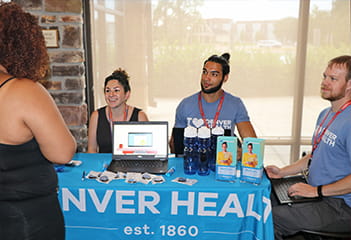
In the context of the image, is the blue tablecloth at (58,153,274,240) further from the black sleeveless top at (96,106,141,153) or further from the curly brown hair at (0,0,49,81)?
the curly brown hair at (0,0,49,81)

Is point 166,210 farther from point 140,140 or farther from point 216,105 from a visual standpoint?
point 216,105

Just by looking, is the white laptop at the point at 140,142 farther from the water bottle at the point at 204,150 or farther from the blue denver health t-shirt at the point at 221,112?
the blue denver health t-shirt at the point at 221,112

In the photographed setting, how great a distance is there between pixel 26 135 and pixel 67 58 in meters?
2.00

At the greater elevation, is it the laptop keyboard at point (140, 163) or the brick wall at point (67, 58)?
the brick wall at point (67, 58)

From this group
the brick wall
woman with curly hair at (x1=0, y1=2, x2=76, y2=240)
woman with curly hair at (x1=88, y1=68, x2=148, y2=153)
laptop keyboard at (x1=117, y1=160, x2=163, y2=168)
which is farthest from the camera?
the brick wall

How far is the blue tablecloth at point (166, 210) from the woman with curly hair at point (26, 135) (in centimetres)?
49

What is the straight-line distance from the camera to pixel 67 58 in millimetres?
2967

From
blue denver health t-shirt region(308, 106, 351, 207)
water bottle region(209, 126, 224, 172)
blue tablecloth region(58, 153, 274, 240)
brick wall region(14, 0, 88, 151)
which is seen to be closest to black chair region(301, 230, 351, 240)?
blue denver health t-shirt region(308, 106, 351, 207)

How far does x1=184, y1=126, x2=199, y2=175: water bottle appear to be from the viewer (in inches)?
72.6

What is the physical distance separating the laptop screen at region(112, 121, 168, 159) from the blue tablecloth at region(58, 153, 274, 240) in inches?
10.5

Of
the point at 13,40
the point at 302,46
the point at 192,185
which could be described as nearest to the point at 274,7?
the point at 302,46

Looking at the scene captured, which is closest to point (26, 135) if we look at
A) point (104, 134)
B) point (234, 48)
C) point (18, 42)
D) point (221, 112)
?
point (18, 42)

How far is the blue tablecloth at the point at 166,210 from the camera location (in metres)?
1.69

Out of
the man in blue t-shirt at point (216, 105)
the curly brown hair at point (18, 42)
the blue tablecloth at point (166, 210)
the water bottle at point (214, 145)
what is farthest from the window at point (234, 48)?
the curly brown hair at point (18, 42)
